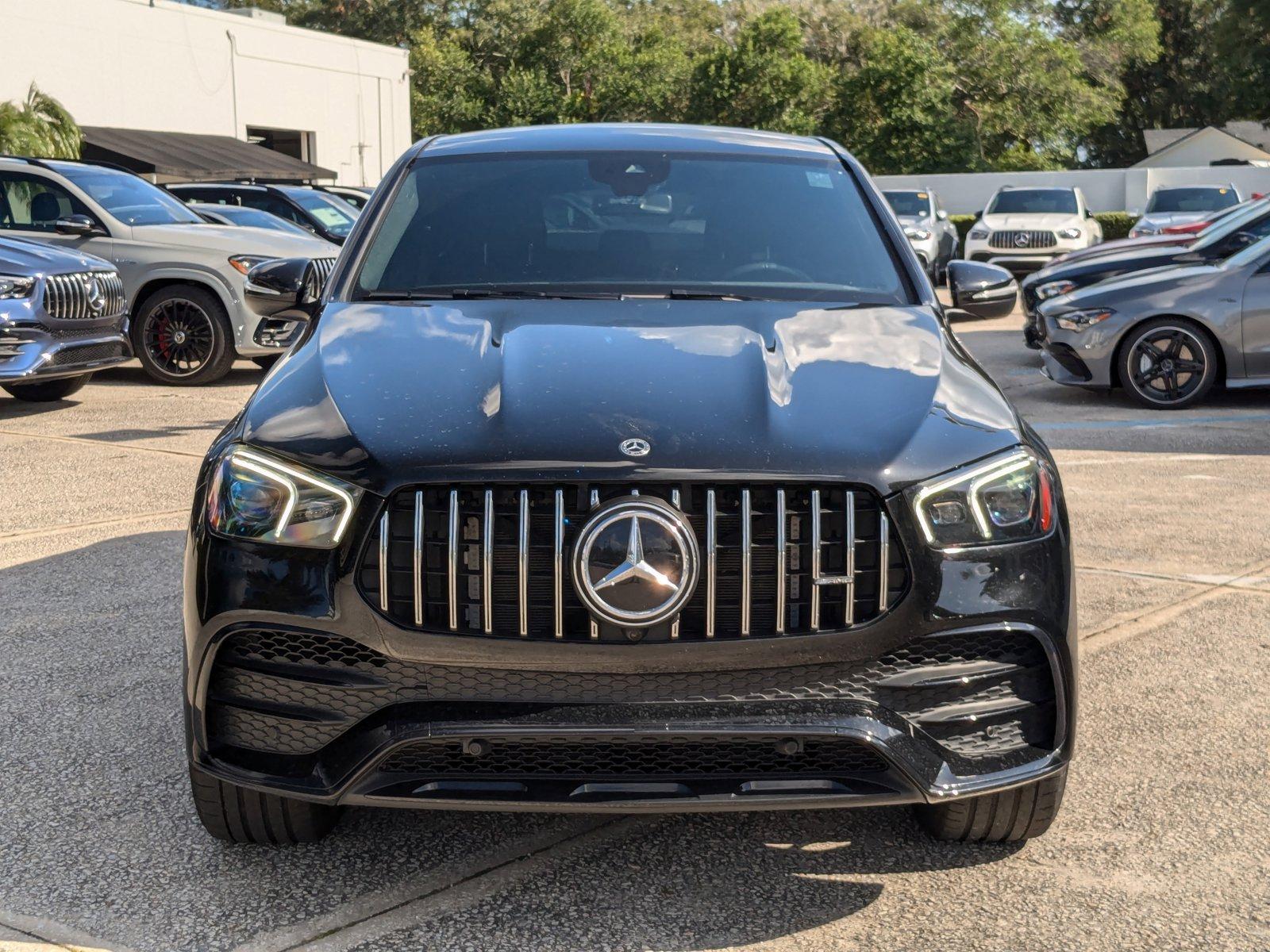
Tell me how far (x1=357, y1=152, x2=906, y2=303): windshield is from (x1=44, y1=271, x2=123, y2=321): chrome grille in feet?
20.6

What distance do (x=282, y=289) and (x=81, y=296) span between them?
6.22 m

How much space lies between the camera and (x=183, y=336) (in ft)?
39.6

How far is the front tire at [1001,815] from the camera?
10.6 ft

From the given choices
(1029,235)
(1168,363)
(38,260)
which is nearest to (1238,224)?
(1168,363)

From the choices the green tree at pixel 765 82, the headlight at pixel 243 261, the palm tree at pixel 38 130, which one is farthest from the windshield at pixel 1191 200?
the green tree at pixel 765 82

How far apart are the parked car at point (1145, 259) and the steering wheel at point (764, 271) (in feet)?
25.2

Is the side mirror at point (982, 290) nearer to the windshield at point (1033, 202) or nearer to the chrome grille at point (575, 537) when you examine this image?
the chrome grille at point (575, 537)

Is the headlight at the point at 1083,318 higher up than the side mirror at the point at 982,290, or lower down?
lower down

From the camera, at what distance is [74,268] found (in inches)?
408

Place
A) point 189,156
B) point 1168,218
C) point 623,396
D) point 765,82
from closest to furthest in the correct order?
point 623,396 < point 1168,218 < point 189,156 < point 765,82

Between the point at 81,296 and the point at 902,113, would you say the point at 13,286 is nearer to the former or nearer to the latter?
the point at 81,296

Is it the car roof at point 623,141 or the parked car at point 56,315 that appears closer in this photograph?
the car roof at point 623,141

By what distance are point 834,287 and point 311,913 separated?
210 centimetres

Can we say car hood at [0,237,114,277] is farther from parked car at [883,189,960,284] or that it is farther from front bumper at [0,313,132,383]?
parked car at [883,189,960,284]
